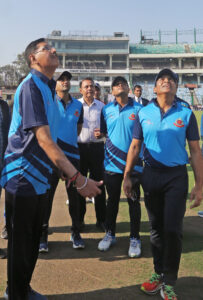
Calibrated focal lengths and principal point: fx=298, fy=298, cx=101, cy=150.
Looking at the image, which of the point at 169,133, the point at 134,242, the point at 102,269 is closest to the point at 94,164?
the point at 134,242

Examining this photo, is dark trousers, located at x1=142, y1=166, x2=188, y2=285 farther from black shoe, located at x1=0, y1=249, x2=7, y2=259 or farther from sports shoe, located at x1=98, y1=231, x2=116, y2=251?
black shoe, located at x1=0, y1=249, x2=7, y2=259

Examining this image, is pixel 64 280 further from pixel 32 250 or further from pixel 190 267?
pixel 190 267

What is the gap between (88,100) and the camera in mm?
5184

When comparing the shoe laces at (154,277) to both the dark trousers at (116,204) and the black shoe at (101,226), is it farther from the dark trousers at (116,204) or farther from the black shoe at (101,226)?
Result: the black shoe at (101,226)

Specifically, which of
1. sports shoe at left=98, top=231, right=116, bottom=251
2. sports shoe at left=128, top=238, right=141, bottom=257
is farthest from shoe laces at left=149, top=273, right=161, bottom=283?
sports shoe at left=98, top=231, right=116, bottom=251

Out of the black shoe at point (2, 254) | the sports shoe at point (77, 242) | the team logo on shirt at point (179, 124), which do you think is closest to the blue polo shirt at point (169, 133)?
the team logo on shirt at point (179, 124)

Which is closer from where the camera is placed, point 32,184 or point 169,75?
point 32,184

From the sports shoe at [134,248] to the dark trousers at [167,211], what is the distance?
2.36 ft

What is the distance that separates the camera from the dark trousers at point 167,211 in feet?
9.75

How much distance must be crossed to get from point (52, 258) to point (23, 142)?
2056 millimetres

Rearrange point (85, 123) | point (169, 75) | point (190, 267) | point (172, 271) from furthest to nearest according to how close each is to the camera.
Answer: point (85, 123), point (190, 267), point (169, 75), point (172, 271)

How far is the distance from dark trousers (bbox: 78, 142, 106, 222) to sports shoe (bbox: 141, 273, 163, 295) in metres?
1.89

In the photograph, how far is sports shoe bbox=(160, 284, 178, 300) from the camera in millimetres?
2910

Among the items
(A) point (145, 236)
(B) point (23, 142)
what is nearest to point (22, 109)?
(B) point (23, 142)
